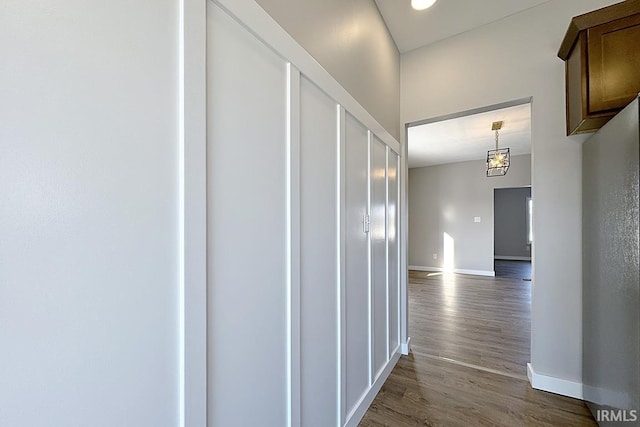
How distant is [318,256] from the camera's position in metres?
1.24

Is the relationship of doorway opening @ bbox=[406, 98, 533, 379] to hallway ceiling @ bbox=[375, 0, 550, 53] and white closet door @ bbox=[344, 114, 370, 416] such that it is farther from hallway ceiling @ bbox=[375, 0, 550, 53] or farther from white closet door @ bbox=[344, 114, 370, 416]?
white closet door @ bbox=[344, 114, 370, 416]

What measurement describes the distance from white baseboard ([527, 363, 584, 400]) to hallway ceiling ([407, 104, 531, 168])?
2.74 metres

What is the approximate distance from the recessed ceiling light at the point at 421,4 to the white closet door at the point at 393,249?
1041mm

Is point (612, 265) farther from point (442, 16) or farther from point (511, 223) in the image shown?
point (511, 223)

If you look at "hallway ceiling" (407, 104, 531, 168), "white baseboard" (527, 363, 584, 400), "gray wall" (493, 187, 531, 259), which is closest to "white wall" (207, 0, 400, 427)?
"white baseboard" (527, 363, 584, 400)

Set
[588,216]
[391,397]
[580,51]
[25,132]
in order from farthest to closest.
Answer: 1. [391,397]
2. [588,216]
3. [580,51]
4. [25,132]

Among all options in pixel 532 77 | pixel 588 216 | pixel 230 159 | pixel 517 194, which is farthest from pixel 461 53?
pixel 517 194

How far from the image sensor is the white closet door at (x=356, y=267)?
4.98 feet

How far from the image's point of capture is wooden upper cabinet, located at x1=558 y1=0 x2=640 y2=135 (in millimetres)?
1402

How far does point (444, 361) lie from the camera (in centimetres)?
234

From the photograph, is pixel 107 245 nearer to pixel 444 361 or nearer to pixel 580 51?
pixel 580 51

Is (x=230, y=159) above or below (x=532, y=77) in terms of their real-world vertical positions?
below

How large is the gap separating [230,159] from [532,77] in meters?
2.45

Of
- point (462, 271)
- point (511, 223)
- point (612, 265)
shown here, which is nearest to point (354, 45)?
point (612, 265)
